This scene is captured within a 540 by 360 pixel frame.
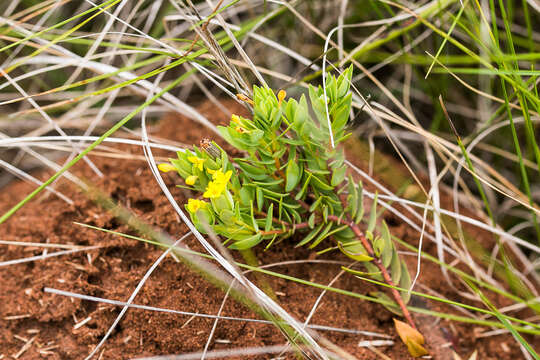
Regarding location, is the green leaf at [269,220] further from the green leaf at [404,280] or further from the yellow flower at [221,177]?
the green leaf at [404,280]

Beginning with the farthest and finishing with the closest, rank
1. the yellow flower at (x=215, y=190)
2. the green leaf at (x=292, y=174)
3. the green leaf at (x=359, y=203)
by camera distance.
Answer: the green leaf at (x=359, y=203), the green leaf at (x=292, y=174), the yellow flower at (x=215, y=190)

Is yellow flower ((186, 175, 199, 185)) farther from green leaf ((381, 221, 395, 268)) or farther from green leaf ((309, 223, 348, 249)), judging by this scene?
green leaf ((381, 221, 395, 268))

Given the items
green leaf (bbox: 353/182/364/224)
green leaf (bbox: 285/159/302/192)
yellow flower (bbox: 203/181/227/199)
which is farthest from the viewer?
green leaf (bbox: 353/182/364/224)

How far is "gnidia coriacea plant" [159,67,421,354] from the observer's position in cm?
89

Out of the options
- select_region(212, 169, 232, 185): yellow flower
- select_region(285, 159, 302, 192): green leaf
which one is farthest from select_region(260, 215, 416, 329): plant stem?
select_region(212, 169, 232, 185): yellow flower

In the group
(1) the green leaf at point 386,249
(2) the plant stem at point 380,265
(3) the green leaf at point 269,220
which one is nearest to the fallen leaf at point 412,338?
(2) the plant stem at point 380,265

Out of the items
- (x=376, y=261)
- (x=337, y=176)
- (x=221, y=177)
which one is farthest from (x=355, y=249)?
(x=221, y=177)

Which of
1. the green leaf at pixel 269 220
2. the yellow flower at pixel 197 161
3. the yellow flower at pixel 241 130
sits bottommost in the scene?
the green leaf at pixel 269 220

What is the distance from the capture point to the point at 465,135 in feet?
6.04

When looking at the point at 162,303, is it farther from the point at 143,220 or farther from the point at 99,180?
the point at 99,180

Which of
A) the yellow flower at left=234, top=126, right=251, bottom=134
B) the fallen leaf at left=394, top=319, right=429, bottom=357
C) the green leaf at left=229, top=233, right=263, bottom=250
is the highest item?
the yellow flower at left=234, top=126, right=251, bottom=134

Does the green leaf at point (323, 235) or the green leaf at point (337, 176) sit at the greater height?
the green leaf at point (337, 176)

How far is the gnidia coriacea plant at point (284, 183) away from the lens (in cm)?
89

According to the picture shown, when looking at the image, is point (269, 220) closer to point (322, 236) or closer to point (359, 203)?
point (322, 236)
